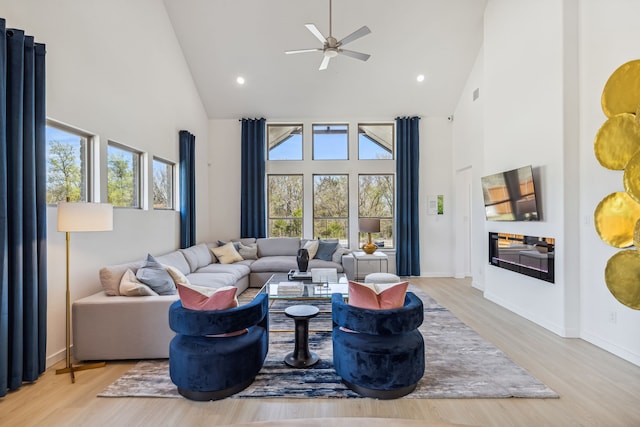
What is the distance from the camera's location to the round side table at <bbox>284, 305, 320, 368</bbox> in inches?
108

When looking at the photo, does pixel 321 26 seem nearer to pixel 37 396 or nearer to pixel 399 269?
pixel 399 269

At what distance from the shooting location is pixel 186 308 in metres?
2.38

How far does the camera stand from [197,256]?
5.14 meters

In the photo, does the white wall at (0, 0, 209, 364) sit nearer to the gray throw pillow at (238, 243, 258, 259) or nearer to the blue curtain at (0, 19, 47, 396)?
the blue curtain at (0, 19, 47, 396)

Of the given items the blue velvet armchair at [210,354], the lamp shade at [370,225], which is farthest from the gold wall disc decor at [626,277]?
the lamp shade at [370,225]

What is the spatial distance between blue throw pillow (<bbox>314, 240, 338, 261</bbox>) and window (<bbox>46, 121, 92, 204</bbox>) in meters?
3.74

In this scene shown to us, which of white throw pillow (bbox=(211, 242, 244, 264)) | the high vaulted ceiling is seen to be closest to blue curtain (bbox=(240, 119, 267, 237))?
the high vaulted ceiling

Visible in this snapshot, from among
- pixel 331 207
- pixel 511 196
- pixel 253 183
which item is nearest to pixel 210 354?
pixel 511 196

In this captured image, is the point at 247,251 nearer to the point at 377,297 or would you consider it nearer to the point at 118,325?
the point at 118,325

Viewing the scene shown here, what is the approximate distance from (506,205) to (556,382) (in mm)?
2419

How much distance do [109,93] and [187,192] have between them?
2.18 m

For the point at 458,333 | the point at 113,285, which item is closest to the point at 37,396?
the point at 113,285

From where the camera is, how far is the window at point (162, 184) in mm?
4918

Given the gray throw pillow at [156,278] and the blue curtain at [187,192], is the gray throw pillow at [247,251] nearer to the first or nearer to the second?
the blue curtain at [187,192]
